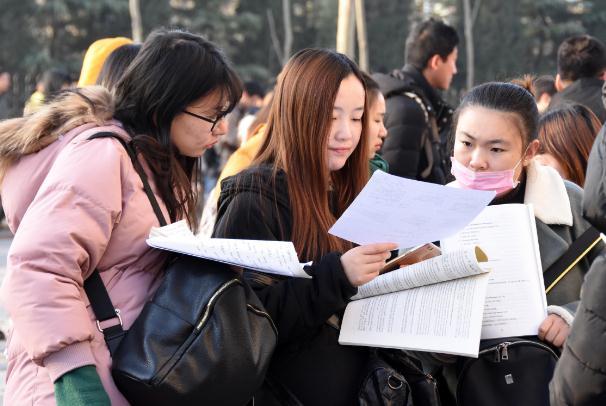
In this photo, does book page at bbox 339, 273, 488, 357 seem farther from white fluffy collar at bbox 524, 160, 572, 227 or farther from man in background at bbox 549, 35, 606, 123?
man in background at bbox 549, 35, 606, 123

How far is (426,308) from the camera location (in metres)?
2.71

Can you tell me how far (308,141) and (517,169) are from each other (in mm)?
821

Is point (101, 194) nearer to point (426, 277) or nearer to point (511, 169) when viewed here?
point (426, 277)

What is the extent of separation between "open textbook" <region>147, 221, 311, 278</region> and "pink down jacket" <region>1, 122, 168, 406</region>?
85 mm

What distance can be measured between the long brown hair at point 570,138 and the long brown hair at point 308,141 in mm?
1581

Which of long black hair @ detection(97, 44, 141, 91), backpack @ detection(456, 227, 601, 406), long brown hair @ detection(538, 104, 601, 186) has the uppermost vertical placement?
long black hair @ detection(97, 44, 141, 91)

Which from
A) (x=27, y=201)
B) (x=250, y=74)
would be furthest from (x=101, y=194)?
(x=250, y=74)

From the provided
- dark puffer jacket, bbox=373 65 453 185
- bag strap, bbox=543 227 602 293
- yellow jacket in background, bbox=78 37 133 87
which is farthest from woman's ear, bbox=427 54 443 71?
bag strap, bbox=543 227 602 293

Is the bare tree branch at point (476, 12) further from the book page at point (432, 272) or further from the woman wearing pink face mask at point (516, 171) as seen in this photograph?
the book page at point (432, 272)

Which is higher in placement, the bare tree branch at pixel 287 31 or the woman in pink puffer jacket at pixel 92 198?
the woman in pink puffer jacket at pixel 92 198

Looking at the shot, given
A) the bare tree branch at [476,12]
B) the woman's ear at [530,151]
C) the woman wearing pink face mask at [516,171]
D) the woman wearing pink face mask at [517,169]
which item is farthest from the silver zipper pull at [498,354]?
the bare tree branch at [476,12]

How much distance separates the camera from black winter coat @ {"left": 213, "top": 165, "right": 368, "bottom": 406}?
268 cm

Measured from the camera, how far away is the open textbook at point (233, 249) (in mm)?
2434

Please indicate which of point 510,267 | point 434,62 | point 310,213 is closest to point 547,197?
point 510,267
